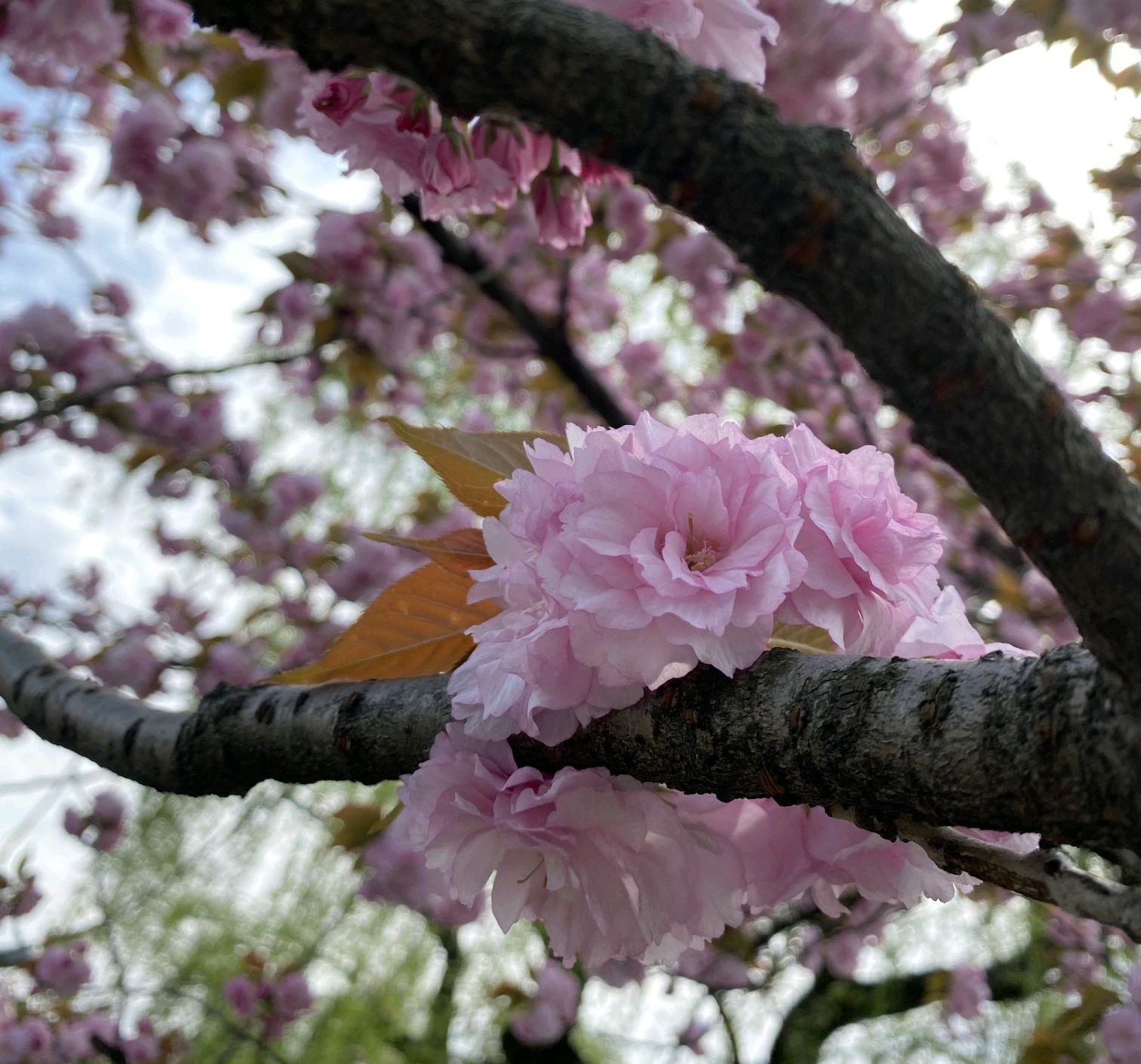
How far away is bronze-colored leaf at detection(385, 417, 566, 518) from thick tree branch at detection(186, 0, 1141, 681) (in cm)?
24

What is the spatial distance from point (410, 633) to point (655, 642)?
29 centimetres

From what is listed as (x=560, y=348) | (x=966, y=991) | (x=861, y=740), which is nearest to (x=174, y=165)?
(x=560, y=348)

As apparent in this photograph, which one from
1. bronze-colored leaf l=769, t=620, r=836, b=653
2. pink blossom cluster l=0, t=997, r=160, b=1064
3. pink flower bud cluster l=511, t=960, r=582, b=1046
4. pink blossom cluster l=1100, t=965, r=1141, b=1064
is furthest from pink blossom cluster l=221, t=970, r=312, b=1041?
bronze-colored leaf l=769, t=620, r=836, b=653

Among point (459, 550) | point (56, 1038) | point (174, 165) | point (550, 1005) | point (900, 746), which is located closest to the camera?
point (900, 746)

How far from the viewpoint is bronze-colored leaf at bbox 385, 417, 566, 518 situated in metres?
0.69

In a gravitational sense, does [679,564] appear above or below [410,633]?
above

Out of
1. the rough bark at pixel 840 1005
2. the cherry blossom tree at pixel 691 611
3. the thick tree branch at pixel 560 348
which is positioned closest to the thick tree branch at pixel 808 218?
the cherry blossom tree at pixel 691 611

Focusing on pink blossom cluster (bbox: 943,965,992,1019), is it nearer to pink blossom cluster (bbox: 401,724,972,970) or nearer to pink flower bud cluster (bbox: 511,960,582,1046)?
pink flower bud cluster (bbox: 511,960,582,1046)

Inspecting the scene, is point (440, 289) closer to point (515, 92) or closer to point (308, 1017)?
point (515, 92)

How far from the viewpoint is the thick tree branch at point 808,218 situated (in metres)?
0.42

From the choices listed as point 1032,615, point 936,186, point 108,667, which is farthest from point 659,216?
point 108,667

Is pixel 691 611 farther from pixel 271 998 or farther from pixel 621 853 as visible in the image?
pixel 271 998

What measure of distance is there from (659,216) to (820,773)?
10.4ft

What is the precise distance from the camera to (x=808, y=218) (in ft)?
1.54
